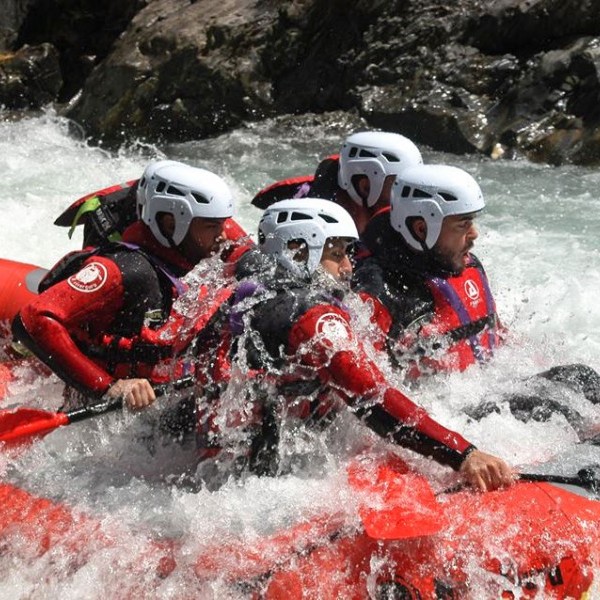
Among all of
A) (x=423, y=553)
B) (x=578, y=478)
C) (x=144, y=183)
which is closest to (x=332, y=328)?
(x=423, y=553)

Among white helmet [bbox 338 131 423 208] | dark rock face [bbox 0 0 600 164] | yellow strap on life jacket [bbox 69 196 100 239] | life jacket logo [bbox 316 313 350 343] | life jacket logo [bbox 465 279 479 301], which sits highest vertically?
life jacket logo [bbox 316 313 350 343]

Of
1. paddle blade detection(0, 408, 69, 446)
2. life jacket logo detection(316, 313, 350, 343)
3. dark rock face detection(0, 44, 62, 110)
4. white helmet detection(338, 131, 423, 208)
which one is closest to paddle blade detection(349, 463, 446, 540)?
life jacket logo detection(316, 313, 350, 343)

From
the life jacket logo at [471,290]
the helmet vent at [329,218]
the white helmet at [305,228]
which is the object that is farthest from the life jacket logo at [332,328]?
the life jacket logo at [471,290]

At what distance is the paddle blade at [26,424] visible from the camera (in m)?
3.49

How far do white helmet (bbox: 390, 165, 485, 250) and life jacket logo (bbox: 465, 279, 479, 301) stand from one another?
0.25m

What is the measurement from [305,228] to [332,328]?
49 cm

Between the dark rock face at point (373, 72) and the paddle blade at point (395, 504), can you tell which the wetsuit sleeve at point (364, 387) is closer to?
the paddle blade at point (395, 504)

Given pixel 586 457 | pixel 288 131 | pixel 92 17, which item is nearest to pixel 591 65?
pixel 288 131

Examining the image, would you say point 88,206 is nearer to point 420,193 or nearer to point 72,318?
point 72,318

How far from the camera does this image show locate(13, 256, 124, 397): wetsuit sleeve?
12.1 feet

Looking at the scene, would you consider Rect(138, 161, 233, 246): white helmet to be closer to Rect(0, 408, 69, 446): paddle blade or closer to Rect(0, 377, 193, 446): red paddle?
Rect(0, 377, 193, 446): red paddle

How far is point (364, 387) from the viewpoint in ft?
10.3

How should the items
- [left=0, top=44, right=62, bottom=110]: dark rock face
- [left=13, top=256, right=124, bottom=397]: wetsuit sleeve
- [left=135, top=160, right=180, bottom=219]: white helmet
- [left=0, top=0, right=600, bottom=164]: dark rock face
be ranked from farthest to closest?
[left=0, top=44, right=62, bottom=110]: dark rock face → [left=0, top=0, right=600, bottom=164]: dark rock face → [left=135, top=160, right=180, bottom=219]: white helmet → [left=13, top=256, right=124, bottom=397]: wetsuit sleeve

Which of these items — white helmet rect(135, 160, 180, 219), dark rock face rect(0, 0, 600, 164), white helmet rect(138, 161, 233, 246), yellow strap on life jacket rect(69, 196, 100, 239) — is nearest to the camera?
white helmet rect(138, 161, 233, 246)
